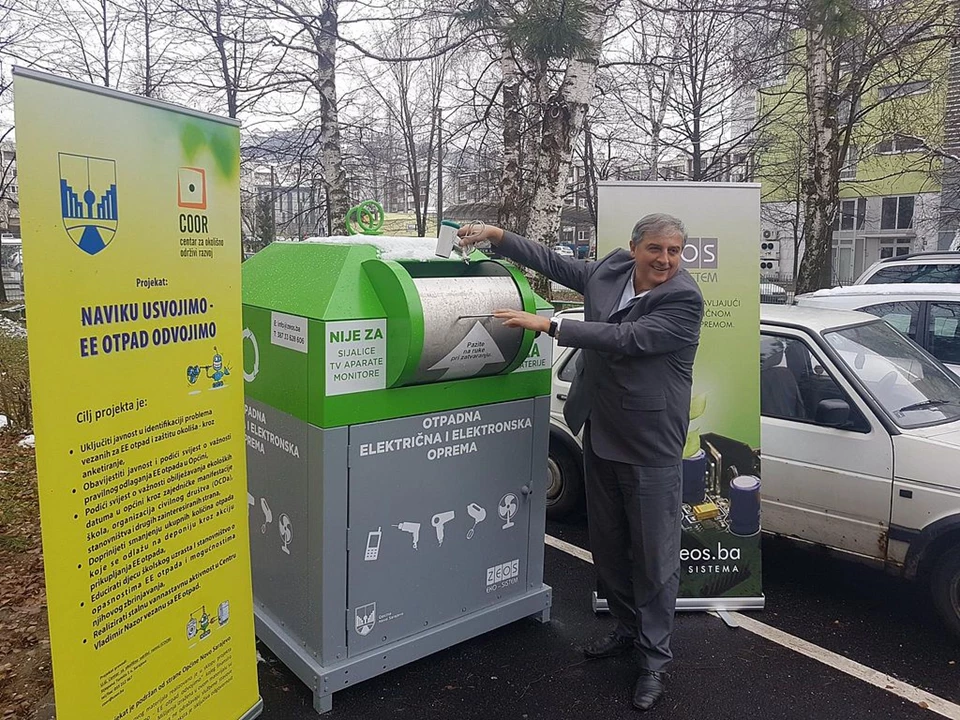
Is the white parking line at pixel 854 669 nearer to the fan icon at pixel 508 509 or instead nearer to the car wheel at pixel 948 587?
the car wheel at pixel 948 587

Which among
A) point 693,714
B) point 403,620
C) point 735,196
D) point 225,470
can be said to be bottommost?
point 693,714

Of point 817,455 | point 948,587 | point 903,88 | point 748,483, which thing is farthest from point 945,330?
point 903,88

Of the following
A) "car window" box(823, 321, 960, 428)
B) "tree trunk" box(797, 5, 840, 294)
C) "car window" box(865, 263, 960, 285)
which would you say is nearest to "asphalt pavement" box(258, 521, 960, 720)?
"car window" box(823, 321, 960, 428)

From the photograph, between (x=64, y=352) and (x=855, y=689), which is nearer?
(x=64, y=352)

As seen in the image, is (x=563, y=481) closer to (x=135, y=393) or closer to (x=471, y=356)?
(x=471, y=356)

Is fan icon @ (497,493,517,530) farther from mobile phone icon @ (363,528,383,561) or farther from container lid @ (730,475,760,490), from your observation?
container lid @ (730,475,760,490)

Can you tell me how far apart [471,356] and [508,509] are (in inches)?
31.6

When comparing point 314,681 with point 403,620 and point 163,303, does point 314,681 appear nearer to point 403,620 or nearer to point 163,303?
point 403,620

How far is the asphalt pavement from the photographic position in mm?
3068

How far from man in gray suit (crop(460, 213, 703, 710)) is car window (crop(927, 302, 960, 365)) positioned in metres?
3.47

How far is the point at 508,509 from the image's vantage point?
11.5 feet

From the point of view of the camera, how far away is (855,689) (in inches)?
126

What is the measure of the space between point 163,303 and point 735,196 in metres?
2.79

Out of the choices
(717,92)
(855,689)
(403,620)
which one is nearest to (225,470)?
(403,620)
